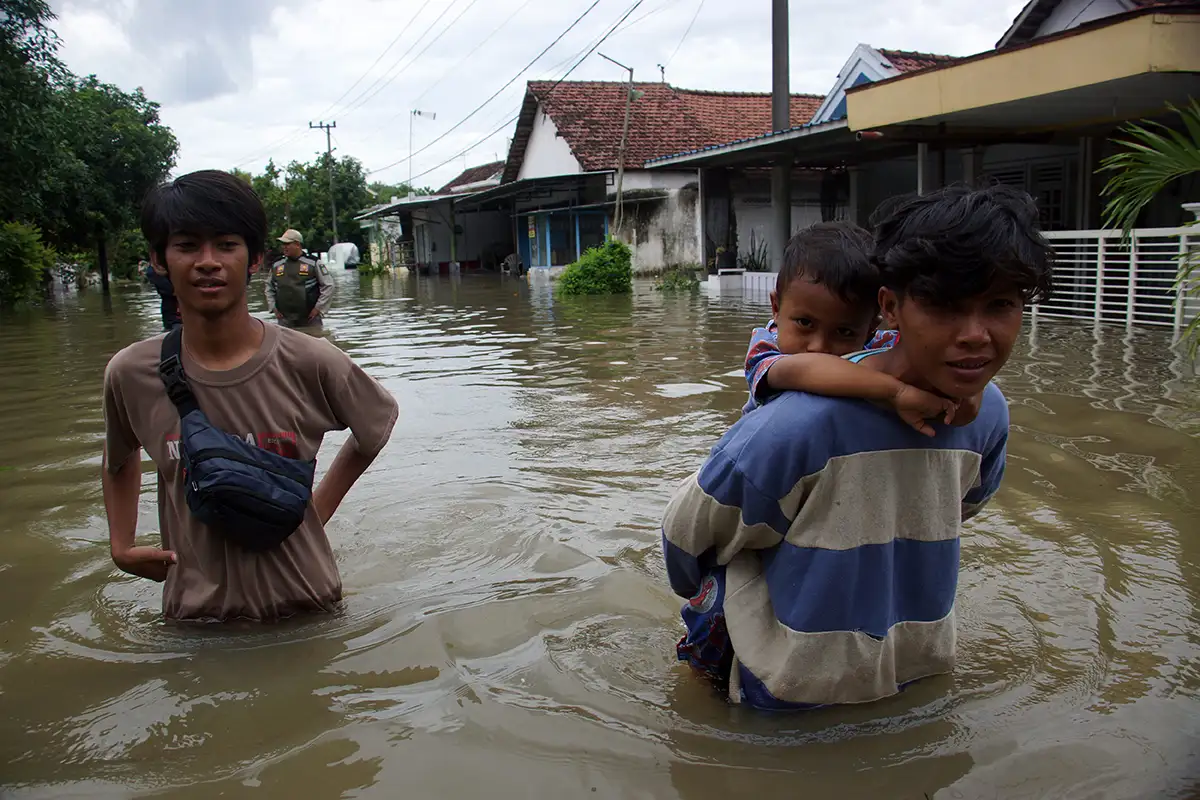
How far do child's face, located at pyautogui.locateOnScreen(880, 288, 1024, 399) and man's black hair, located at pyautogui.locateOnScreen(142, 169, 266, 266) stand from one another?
177 cm

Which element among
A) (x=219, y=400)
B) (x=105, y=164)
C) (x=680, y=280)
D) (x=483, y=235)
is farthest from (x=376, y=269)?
(x=219, y=400)

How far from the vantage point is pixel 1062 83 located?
392 inches

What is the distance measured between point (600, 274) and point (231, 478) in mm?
19503

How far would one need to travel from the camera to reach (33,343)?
1397 centimetres

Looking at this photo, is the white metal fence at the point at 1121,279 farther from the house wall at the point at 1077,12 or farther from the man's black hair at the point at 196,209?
the man's black hair at the point at 196,209

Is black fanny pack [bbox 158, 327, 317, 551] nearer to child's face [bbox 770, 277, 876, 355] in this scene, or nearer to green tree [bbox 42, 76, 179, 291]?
child's face [bbox 770, 277, 876, 355]

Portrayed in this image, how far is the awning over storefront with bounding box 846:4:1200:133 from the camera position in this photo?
8844 millimetres

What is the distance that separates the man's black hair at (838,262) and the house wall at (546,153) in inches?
1025

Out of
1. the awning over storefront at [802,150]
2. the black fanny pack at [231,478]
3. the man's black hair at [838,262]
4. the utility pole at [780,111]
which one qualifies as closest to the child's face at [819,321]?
the man's black hair at [838,262]

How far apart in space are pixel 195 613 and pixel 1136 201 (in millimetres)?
5515

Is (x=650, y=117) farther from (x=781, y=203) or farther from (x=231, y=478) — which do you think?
(x=231, y=478)

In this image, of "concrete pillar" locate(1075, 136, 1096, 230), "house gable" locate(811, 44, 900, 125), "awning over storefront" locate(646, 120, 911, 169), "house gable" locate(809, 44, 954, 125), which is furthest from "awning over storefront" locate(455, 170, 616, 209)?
"concrete pillar" locate(1075, 136, 1096, 230)

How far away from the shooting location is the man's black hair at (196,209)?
103 inches

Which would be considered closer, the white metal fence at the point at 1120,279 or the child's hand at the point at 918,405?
the child's hand at the point at 918,405
